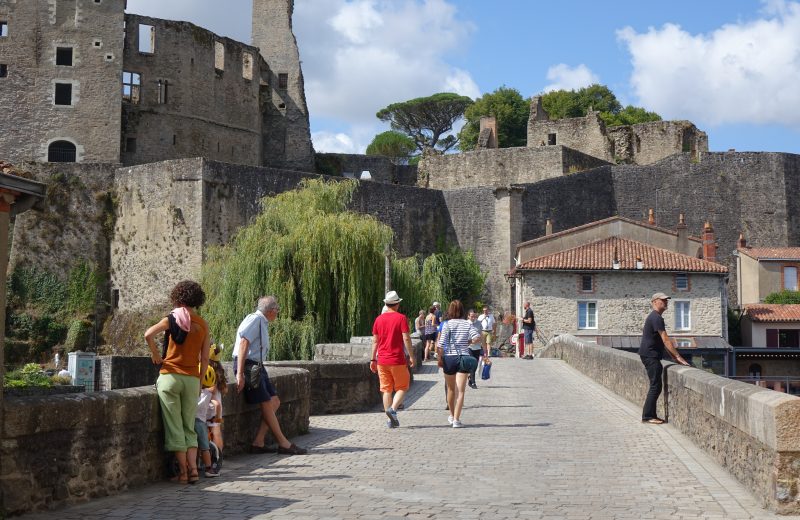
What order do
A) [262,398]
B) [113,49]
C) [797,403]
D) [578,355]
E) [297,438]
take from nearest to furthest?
1. [797,403]
2. [262,398]
3. [297,438]
4. [578,355]
5. [113,49]

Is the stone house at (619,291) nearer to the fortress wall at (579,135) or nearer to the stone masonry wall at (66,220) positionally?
the stone masonry wall at (66,220)

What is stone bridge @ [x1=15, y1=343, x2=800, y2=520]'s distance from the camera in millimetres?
6832

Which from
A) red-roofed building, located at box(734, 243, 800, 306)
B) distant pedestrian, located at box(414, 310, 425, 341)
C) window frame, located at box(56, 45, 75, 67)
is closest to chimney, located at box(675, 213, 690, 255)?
red-roofed building, located at box(734, 243, 800, 306)

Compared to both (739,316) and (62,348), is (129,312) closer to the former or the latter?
(62,348)

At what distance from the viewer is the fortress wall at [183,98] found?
48.7 metres

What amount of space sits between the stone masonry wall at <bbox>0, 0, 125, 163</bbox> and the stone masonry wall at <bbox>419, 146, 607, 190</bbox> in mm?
17097

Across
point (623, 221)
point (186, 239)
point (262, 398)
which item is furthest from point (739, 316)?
point (262, 398)

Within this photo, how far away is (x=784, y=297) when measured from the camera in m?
48.0

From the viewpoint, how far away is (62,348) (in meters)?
40.2

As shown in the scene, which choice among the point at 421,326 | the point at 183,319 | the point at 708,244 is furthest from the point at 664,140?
the point at 183,319

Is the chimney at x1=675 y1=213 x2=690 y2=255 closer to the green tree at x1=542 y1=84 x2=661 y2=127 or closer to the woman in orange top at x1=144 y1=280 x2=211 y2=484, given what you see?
the green tree at x1=542 y1=84 x2=661 y2=127

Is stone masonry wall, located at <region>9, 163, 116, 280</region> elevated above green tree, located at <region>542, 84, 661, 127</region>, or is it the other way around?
green tree, located at <region>542, 84, 661, 127</region>

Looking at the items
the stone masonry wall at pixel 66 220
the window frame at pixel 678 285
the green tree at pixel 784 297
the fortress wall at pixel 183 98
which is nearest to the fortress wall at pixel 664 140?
the green tree at pixel 784 297

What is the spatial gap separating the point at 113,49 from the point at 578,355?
103 feet
